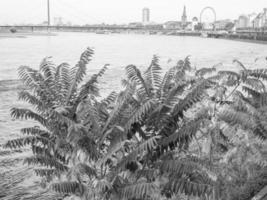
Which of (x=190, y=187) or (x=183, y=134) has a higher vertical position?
(x=183, y=134)

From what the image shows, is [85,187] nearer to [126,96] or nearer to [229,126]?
[126,96]

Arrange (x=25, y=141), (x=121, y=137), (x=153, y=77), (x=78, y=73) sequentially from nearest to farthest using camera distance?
(x=121, y=137) → (x=25, y=141) → (x=78, y=73) → (x=153, y=77)

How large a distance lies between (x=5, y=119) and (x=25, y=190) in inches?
174

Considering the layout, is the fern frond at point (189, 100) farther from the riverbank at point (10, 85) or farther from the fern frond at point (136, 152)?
the riverbank at point (10, 85)

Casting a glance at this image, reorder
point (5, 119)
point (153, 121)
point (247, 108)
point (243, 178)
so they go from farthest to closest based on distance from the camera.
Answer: point (5, 119) < point (247, 108) < point (243, 178) < point (153, 121)

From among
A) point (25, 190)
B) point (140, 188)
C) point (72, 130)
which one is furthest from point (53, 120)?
point (25, 190)

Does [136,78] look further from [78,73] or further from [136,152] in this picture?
[136,152]

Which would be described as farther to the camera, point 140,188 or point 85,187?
point 85,187

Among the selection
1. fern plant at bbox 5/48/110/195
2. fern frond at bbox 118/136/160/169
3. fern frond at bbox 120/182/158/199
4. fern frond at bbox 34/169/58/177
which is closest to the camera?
fern frond at bbox 120/182/158/199

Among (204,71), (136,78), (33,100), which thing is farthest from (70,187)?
(204,71)

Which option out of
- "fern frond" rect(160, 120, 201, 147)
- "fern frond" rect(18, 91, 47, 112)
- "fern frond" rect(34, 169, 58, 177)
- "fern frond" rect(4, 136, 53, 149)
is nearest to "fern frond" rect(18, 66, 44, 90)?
"fern frond" rect(18, 91, 47, 112)

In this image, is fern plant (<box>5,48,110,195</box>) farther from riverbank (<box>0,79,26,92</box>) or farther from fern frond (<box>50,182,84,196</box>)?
riverbank (<box>0,79,26,92</box>)

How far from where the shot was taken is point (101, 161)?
11.7 feet

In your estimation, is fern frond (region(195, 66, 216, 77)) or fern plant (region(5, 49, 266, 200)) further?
fern frond (region(195, 66, 216, 77))
